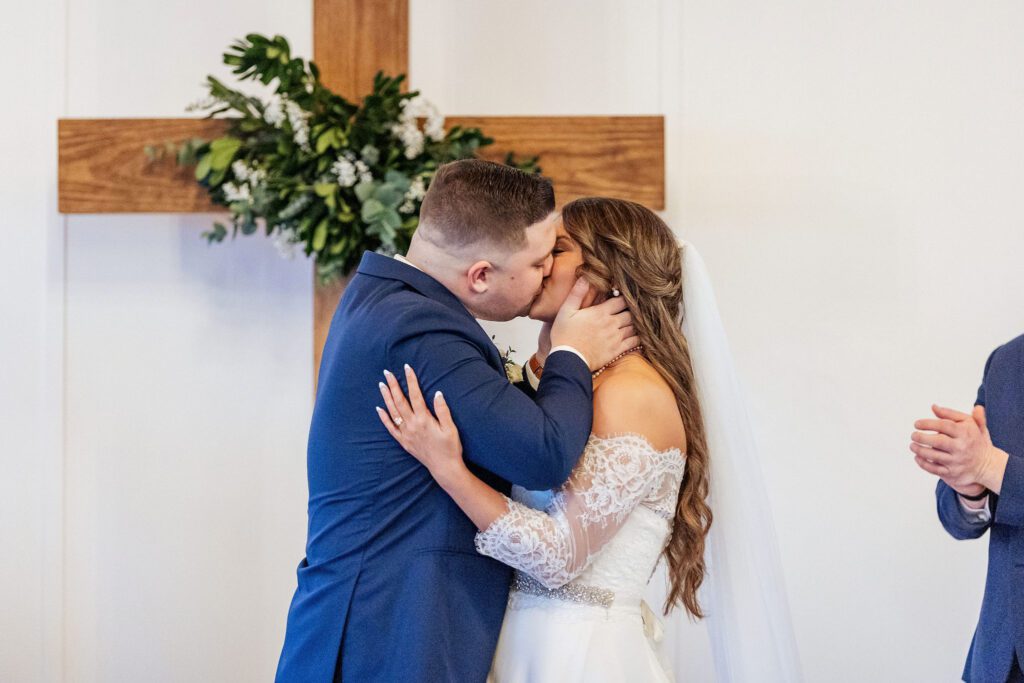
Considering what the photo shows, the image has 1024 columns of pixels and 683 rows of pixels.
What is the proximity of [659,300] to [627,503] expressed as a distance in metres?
0.45

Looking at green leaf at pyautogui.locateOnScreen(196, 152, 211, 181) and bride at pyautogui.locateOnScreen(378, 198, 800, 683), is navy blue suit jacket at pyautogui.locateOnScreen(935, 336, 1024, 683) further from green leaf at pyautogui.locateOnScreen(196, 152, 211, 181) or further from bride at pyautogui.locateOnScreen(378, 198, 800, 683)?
green leaf at pyautogui.locateOnScreen(196, 152, 211, 181)

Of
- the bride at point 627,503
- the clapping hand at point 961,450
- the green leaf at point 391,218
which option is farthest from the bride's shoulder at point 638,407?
the green leaf at point 391,218

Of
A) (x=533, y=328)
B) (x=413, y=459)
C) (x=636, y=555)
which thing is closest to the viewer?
(x=413, y=459)

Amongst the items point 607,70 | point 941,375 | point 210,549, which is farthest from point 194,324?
point 941,375

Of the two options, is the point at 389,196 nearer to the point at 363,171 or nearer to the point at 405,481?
the point at 363,171

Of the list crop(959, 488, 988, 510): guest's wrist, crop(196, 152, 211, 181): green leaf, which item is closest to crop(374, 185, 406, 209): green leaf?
crop(196, 152, 211, 181): green leaf

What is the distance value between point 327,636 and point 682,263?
105 centimetres

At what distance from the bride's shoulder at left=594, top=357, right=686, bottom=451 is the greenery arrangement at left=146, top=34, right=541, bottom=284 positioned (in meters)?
1.01

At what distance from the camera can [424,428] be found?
1865mm

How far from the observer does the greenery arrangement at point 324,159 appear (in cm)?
293

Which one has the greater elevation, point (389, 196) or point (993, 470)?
point (389, 196)

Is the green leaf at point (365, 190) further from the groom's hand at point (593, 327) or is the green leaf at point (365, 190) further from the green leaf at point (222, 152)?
the groom's hand at point (593, 327)

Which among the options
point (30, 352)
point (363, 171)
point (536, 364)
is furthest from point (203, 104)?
point (536, 364)

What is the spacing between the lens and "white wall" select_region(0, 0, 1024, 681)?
11.0ft
